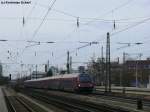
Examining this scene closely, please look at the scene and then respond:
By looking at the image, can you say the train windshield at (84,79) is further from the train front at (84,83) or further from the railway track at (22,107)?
the railway track at (22,107)

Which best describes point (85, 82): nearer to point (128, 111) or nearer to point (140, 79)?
point (128, 111)

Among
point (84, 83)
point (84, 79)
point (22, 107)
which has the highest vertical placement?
point (84, 79)

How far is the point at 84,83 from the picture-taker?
202 feet

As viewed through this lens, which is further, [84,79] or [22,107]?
[84,79]

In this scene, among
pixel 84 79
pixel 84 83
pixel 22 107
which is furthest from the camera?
pixel 84 79

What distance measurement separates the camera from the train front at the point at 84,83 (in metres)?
61.1

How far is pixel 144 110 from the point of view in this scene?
3102 cm

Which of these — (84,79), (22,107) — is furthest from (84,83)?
(22,107)

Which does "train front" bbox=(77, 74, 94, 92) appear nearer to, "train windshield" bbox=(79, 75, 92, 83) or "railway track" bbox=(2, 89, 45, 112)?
"train windshield" bbox=(79, 75, 92, 83)

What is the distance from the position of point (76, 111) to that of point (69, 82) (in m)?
34.4

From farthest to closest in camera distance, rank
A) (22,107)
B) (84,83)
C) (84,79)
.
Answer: (84,79), (84,83), (22,107)

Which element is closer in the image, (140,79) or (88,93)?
(88,93)

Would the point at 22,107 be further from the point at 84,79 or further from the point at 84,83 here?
the point at 84,79

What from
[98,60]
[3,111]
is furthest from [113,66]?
[3,111]
